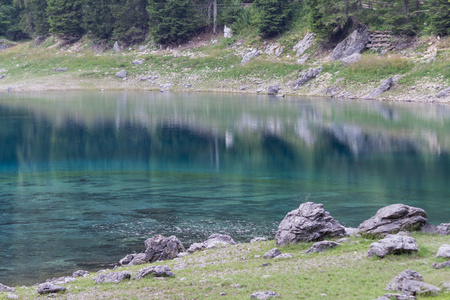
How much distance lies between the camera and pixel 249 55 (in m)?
80.6

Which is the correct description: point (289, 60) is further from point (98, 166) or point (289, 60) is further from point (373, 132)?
point (98, 166)

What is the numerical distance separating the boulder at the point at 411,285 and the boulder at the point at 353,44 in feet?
208

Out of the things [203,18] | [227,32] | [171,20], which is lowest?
[227,32]

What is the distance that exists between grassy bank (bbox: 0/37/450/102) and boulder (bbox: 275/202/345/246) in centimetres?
4691

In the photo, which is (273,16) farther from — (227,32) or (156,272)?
(156,272)

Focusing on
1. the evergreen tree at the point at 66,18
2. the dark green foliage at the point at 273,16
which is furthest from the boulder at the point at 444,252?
the evergreen tree at the point at 66,18

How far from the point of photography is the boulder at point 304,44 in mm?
77625

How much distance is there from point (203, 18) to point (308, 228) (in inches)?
3242

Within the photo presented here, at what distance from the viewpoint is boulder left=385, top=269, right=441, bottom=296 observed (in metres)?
10.1

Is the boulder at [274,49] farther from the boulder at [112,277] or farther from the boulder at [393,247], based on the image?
the boulder at [112,277]

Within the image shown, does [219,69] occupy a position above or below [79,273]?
above

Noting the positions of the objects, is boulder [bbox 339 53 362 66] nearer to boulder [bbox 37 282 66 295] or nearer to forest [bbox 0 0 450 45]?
forest [bbox 0 0 450 45]

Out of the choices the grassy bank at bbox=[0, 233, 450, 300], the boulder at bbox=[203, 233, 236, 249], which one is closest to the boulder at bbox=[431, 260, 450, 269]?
the grassy bank at bbox=[0, 233, 450, 300]

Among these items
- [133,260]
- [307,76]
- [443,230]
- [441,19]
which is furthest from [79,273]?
[441,19]
